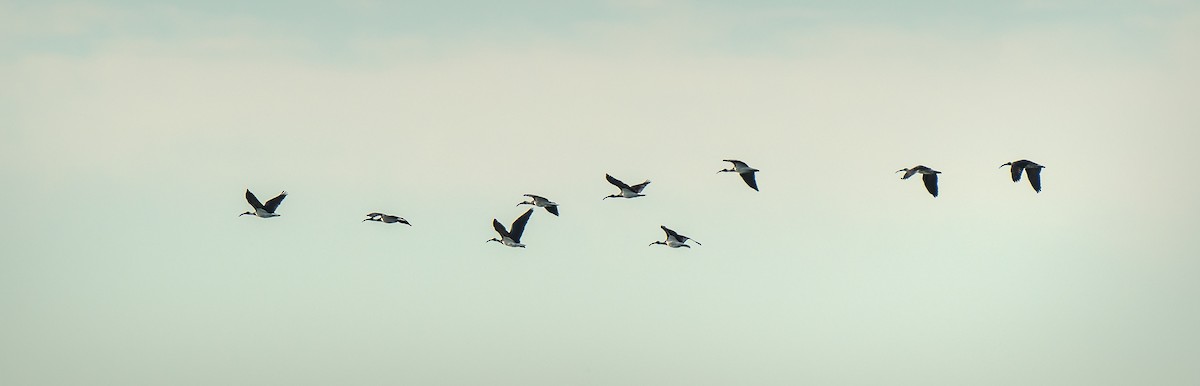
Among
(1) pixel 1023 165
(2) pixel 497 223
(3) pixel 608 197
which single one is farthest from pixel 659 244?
(1) pixel 1023 165

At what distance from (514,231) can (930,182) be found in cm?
2038

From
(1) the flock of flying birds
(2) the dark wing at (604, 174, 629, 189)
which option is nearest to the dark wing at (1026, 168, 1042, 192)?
(1) the flock of flying birds

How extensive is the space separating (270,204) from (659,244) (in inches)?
834

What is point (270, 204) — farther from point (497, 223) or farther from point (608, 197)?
point (608, 197)

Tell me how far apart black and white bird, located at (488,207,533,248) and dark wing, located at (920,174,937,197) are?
1921 cm

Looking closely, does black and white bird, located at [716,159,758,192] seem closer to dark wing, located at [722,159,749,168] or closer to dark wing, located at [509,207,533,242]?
dark wing, located at [722,159,749,168]

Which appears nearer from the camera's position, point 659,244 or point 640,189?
point 640,189

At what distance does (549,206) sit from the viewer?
83.2m

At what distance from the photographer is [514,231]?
269 feet

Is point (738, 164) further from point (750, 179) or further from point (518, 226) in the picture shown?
point (518, 226)

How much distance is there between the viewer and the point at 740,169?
8081 cm

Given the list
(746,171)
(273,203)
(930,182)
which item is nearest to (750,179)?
(746,171)

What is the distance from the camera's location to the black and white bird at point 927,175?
263 feet

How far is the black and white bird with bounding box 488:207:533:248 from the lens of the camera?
267 ft
